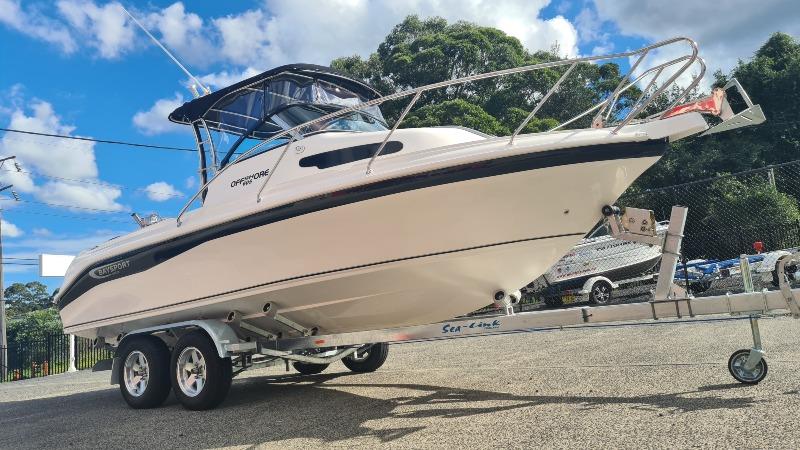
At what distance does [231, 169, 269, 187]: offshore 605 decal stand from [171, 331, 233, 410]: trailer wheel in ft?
4.60

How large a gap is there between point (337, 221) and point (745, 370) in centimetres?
315

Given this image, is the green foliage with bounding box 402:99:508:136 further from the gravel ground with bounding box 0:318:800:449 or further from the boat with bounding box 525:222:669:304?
the gravel ground with bounding box 0:318:800:449

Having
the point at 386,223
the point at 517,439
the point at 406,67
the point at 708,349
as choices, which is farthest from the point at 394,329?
the point at 406,67

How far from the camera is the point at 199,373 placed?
5.38 meters

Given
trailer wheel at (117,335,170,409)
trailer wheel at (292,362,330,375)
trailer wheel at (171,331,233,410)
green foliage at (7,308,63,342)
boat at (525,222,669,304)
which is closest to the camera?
trailer wheel at (171,331,233,410)

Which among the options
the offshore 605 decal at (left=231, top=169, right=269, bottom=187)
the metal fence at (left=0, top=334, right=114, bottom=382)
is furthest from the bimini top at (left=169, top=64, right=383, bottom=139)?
the metal fence at (left=0, top=334, right=114, bottom=382)

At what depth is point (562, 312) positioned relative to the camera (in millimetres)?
4422

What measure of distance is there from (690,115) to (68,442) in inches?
201

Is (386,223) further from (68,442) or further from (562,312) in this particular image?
(68,442)

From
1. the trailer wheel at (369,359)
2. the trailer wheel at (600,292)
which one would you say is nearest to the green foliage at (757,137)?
the trailer wheel at (600,292)

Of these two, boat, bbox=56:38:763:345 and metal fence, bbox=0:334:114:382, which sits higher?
boat, bbox=56:38:763:345

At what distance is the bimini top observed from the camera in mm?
5828

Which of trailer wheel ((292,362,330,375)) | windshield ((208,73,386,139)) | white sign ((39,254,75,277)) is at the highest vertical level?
white sign ((39,254,75,277))

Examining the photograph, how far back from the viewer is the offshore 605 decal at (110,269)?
6.02 meters
